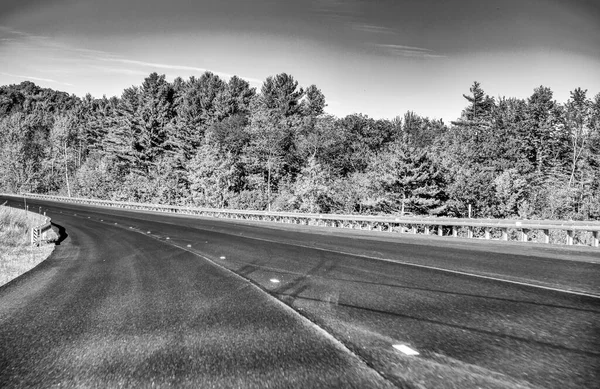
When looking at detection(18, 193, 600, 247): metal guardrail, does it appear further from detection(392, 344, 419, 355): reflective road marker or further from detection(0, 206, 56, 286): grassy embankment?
detection(0, 206, 56, 286): grassy embankment

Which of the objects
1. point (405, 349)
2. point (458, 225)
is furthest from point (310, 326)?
point (458, 225)

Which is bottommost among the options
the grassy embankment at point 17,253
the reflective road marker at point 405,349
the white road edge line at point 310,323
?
the grassy embankment at point 17,253

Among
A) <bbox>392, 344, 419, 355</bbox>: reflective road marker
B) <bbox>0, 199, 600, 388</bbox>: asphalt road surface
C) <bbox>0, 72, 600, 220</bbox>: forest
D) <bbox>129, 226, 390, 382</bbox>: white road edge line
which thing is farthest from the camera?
<bbox>0, 72, 600, 220</bbox>: forest

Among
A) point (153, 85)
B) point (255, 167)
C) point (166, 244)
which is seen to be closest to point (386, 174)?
point (255, 167)

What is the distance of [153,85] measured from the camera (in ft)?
230

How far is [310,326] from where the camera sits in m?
4.42

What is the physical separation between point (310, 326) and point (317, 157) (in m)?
50.9

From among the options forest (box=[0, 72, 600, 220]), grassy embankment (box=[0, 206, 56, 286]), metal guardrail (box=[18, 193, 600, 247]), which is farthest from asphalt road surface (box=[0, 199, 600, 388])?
forest (box=[0, 72, 600, 220])

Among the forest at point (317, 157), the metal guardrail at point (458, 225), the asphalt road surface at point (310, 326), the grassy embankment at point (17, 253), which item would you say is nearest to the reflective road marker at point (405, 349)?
the asphalt road surface at point (310, 326)

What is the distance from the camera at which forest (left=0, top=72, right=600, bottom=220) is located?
41.8 m

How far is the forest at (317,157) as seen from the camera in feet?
137

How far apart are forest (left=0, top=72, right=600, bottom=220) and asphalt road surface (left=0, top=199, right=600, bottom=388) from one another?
31.5 m

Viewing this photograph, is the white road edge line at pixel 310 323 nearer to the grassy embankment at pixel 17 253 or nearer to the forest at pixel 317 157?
the grassy embankment at pixel 17 253

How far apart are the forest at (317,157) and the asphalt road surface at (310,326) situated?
31.5 metres
